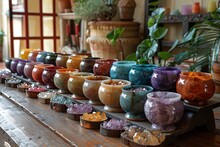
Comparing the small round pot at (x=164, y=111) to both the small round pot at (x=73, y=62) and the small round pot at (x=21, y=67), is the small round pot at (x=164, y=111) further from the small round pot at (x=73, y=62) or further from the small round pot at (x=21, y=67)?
the small round pot at (x=21, y=67)

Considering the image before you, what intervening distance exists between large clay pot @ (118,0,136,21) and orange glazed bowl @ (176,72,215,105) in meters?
2.64

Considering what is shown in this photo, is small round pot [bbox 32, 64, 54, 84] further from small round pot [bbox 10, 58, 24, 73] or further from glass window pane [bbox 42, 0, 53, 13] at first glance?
glass window pane [bbox 42, 0, 53, 13]

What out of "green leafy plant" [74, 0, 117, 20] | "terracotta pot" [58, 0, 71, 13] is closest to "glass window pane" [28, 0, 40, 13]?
"terracotta pot" [58, 0, 71, 13]

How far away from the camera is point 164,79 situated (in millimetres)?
799

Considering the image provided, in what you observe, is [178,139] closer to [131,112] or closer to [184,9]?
[131,112]

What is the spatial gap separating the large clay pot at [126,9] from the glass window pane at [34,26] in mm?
1546

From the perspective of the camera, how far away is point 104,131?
717mm

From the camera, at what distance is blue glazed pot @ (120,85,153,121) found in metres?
0.73

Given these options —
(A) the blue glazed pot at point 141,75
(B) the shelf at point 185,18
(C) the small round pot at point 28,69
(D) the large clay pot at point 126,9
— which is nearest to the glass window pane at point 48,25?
(D) the large clay pot at point 126,9

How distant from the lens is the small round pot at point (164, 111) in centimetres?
67

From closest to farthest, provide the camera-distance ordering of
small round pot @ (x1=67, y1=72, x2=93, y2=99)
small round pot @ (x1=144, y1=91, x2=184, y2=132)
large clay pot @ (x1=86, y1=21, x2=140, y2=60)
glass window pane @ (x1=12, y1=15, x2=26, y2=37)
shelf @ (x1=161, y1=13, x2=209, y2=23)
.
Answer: small round pot @ (x1=144, y1=91, x2=184, y2=132) < small round pot @ (x1=67, y1=72, x2=93, y2=99) < shelf @ (x1=161, y1=13, x2=209, y2=23) < large clay pot @ (x1=86, y1=21, x2=140, y2=60) < glass window pane @ (x1=12, y1=15, x2=26, y2=37)

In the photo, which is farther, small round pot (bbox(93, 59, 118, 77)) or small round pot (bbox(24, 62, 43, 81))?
small round pot (bbox(24, 62, 43, 81))

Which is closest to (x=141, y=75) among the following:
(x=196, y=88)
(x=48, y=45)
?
(x=196, y=88)

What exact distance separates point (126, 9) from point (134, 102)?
2.70 meters
